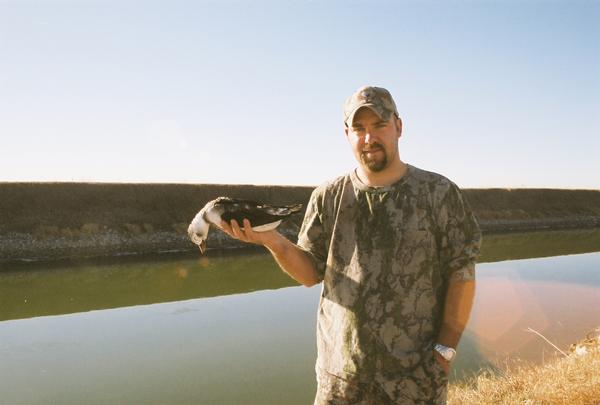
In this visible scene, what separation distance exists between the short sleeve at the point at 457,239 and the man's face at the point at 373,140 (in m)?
0.36

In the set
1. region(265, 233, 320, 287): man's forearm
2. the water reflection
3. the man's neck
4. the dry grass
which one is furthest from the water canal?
the man's neck

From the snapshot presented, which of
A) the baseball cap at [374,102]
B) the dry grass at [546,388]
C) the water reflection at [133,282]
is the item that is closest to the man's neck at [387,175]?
the baseball cap at [374,102]

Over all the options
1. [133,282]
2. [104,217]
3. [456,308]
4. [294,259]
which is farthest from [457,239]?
[104,217]

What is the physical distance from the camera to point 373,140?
7.44 ft

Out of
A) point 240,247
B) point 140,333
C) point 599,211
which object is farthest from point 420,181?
point 599,211

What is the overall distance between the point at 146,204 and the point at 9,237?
28.5ft

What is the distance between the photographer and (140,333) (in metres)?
10.7

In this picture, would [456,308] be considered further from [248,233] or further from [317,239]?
[248,233]

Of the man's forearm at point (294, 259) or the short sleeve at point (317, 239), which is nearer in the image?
the man's forearm at point (294, 259)

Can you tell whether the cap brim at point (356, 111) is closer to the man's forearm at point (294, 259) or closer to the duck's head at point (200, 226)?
the man's forearm at point (294, 259)

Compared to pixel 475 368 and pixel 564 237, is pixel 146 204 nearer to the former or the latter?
Answer: pixel 475 368

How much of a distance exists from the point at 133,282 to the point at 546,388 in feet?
50.6

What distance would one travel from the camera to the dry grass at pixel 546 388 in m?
4.80

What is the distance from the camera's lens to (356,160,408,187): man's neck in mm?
2291
